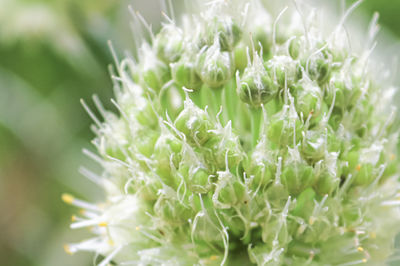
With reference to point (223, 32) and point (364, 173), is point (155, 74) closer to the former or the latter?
point (223, 32)

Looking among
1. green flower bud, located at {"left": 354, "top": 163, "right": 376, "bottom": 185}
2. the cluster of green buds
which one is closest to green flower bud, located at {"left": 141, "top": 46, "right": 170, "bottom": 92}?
the cluster of green buds

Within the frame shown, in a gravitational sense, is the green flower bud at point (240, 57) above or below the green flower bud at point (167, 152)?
above

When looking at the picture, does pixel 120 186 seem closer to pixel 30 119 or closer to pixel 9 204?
pixel 30 119

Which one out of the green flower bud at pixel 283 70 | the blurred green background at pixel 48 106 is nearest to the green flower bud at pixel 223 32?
the green flower bud at pixel 283 70

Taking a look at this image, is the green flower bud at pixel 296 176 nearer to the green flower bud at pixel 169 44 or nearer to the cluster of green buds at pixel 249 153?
the cluster of green buds at pixel 249 153

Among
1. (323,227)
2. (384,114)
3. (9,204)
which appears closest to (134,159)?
(323,227)

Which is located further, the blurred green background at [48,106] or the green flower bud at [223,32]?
the blurred green background at [48,106]

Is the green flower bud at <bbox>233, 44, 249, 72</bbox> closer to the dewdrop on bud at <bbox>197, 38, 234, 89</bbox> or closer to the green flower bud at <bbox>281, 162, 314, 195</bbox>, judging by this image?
the dewdrop on bud at <bbox>197, 38, 234, 89</bbox>

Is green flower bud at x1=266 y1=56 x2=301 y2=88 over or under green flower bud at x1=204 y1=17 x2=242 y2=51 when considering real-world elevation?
under
